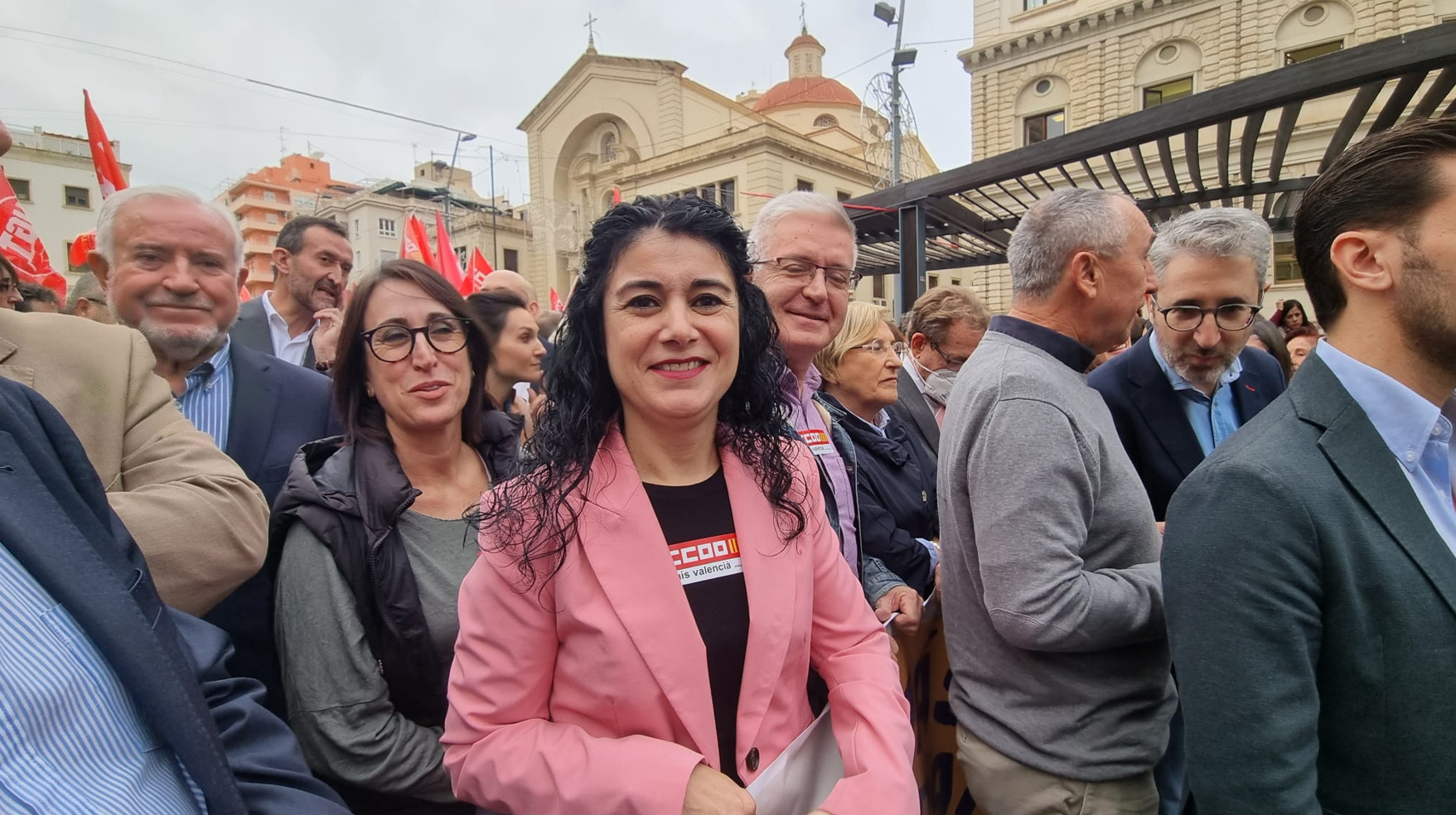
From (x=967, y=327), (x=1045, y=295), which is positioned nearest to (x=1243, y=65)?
(x=967, y=327)

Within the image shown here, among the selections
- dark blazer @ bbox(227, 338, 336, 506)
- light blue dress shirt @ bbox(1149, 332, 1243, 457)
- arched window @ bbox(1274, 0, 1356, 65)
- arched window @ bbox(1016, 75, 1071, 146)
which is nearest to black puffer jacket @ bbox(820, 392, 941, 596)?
light blue dress shirt @ bbox(1149, 332, 1243, 457)

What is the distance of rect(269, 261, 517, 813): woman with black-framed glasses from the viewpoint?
1774mm

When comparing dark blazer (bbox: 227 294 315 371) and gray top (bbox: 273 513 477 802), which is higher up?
dark blazer (bbox: 227 294 315 371)

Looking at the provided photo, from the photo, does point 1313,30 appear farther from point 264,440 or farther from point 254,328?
point 264,440

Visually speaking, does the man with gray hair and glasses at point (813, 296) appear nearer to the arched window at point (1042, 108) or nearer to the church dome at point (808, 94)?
the arched window at point (1042, 108)

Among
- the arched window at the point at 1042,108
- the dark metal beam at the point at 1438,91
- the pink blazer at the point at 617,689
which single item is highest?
the arched window at the point at 1042,108

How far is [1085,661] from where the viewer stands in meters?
1.85

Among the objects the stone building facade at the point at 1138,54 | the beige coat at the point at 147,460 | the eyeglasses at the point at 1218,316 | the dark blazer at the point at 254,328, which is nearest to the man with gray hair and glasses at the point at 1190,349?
the eyeglasses at the point at 1218,316

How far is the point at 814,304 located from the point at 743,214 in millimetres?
27768

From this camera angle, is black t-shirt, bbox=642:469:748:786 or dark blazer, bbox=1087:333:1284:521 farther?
dark blazer, bbox=1087:333:1284:521

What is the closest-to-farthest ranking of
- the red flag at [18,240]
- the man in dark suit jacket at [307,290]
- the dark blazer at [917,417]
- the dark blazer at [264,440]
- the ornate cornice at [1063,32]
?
the dark blazer at [264,440] → the dark blazer at [917,417] → the man in dark suit jacket at [307,290] → the red flag at [18,240] → the ornate cornice at [1063,32]

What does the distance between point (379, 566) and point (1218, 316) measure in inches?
127

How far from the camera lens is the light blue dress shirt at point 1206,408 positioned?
3023 millimetres

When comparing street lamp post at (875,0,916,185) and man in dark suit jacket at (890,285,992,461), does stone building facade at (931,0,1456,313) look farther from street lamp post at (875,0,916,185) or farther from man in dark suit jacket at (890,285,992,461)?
man in dark suit jacket at (890,285,992,461)
